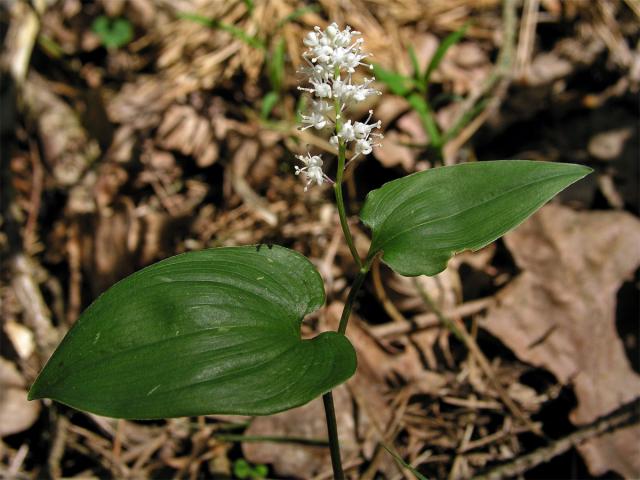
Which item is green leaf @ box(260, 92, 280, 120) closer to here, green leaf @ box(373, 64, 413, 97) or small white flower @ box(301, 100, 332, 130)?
green leaf @ box(373, 64, 413, 97)

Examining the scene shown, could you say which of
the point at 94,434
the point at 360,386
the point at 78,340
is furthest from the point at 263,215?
the point at 78,340

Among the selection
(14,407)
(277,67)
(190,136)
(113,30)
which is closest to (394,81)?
(277,67)

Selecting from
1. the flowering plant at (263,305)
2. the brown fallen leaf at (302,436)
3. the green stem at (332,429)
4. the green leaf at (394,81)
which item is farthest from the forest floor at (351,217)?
the flowering plant at (263,305)

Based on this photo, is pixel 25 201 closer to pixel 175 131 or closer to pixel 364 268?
pixel 175 131

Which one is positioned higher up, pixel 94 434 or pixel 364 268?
pixel 364 268

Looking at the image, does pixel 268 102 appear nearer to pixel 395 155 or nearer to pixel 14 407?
pixel 395 155

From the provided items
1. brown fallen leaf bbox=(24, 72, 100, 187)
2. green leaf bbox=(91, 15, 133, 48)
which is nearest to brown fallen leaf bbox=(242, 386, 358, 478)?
brown fallen leaf bbox=(24, 72, 100, 187)
